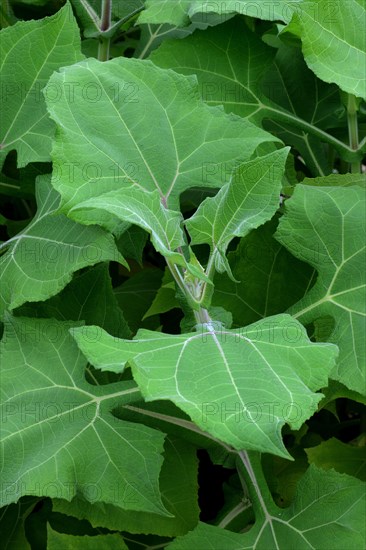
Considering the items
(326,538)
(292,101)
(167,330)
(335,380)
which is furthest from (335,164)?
(326,538)

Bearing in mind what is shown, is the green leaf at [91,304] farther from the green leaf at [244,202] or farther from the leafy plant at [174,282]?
the green leaf at [244,202]

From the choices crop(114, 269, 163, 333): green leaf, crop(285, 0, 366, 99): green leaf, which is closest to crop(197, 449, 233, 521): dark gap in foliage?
crop(114, 269, 163, 333): green leaf

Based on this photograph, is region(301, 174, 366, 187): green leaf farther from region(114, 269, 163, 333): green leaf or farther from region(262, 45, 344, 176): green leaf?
region(114, 269, 163, 333): green leaf

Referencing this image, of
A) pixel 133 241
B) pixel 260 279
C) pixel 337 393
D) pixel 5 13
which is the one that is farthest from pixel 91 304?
pixel 5 13

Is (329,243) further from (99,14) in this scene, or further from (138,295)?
(99,14)

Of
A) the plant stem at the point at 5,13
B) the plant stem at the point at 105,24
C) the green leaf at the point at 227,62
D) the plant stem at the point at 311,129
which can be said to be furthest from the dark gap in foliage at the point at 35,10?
the plant stem at the point at 311,129

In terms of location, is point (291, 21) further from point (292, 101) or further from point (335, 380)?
point (335, 380)

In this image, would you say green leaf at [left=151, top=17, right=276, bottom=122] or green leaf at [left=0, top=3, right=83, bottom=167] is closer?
green leaf at [left=0, top=3, right=83, bottom=167]
